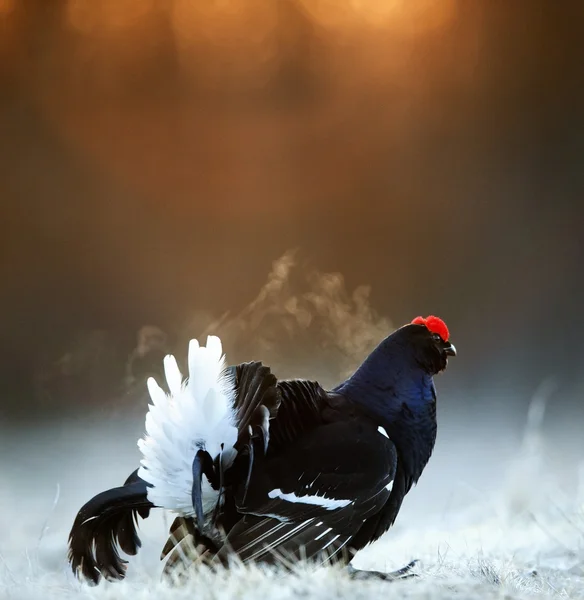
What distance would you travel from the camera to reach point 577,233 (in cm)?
326

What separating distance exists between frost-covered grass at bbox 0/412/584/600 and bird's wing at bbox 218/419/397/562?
0.05 metres

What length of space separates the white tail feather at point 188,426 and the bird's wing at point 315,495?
0.10 m

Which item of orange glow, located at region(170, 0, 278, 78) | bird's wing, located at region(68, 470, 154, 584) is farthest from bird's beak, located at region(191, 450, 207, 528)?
orange glow, located at region(170, 0, 278, 78)

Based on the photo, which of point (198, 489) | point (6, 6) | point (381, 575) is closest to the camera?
point (198, 489)

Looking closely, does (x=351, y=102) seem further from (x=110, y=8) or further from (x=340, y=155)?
(x=110, y=8)

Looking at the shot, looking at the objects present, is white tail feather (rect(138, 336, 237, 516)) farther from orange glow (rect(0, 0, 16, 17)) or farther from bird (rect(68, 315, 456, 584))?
orange glow (rect(0, 0, 16, 17))

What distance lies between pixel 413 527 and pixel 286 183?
156 centimetres

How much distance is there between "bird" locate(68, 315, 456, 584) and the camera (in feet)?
4.00

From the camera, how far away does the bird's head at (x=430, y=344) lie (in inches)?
57.3

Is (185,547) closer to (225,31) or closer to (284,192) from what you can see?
(284,192)

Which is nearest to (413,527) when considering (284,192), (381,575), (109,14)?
(381,575)

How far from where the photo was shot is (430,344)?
4.80 feet

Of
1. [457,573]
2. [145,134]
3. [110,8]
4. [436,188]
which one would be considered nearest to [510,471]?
[457,573]

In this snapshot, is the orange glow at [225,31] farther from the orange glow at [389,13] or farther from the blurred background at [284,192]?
the orange glow at [389,13]
